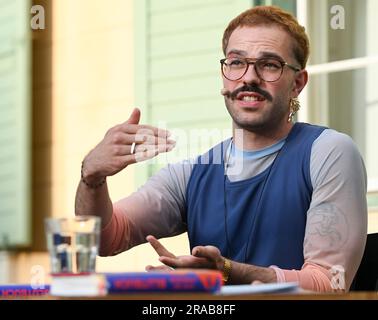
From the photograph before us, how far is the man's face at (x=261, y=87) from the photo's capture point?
210 centimetres

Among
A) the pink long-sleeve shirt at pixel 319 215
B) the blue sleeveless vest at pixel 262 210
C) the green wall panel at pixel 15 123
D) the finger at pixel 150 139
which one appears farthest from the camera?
the green wall panel at pixel 15 123

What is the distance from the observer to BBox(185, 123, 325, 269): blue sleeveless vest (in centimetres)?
199

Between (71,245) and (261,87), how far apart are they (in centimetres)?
94

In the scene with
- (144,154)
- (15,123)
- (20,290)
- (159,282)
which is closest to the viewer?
(159,282)

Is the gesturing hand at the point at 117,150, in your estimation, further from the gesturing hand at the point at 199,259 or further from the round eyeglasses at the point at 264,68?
the gesturing hand at the point at 199,259

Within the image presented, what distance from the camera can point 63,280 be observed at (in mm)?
1225

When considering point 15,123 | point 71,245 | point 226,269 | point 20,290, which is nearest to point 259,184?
point 226,269

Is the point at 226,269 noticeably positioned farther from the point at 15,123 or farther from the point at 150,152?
the point at 15,123

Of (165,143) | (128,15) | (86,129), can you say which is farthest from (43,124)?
(165,143)

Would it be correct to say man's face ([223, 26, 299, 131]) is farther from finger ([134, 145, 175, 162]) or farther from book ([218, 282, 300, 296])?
book ([218, 282, 300, 296])

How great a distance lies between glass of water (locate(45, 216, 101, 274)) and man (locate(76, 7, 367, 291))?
666 millimetres

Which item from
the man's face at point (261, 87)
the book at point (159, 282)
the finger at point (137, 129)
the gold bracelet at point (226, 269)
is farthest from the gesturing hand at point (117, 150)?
the book at point (159, 282)

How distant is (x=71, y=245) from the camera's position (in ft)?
4.16

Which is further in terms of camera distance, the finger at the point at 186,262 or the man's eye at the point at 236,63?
the man's eye at the point at 236,63
